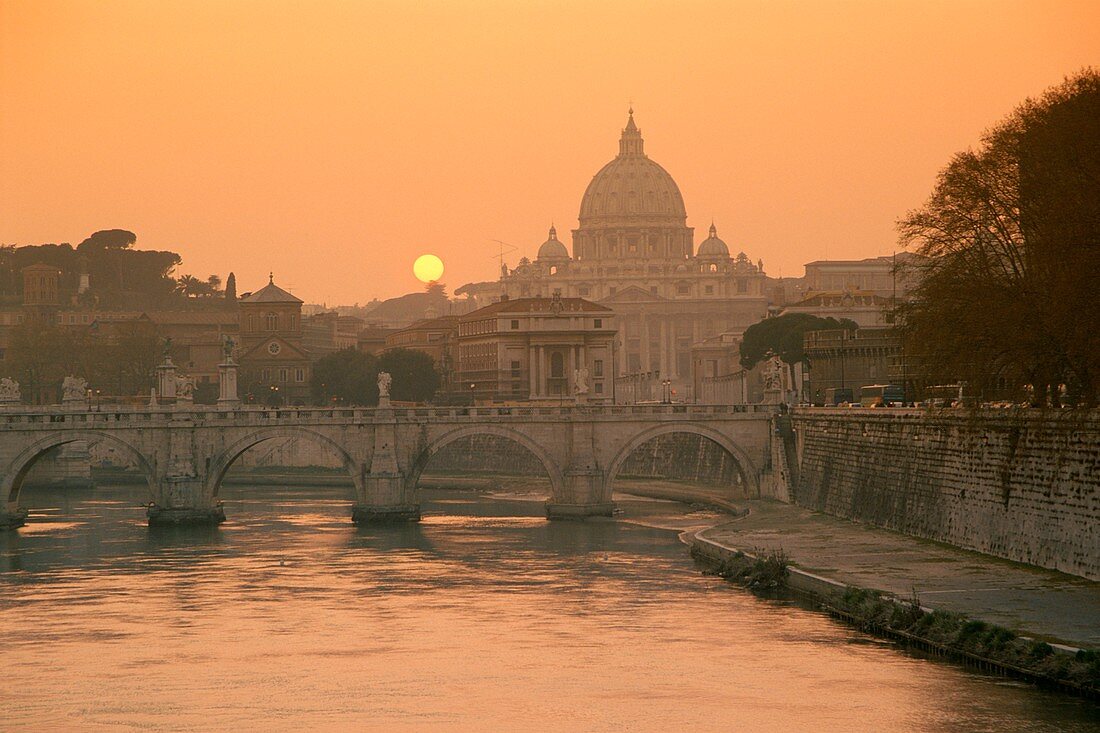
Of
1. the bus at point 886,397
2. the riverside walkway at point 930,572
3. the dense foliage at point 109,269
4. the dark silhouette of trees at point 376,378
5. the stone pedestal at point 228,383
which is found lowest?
the riverside walkway at point 930,572

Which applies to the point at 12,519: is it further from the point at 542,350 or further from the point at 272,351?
the point at 272,351

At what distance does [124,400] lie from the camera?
107 m

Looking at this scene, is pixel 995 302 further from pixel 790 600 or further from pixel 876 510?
pixel 876 510

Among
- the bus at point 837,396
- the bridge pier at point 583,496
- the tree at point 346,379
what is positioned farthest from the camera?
the tree at point 346,379

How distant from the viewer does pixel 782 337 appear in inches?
4464

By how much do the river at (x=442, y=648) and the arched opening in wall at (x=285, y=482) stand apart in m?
8.01

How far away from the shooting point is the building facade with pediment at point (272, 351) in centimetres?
13438

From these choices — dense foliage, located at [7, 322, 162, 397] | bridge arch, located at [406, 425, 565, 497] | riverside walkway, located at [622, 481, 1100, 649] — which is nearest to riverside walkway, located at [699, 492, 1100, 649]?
riverside walkway, located at [622, 481, 1100, 649]

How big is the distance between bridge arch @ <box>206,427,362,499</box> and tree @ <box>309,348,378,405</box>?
4688cm

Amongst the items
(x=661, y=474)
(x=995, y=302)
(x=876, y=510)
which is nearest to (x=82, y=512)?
(x=661, y=474)

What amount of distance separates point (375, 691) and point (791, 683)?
307 inches

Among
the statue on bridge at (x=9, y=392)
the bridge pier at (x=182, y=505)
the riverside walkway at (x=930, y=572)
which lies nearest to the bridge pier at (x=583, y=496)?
the riverside walkway at (x=930, y=572)

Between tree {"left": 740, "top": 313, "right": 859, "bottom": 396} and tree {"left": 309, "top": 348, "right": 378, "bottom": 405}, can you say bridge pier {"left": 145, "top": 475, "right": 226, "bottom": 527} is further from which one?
tree {"left": 309, "top": 348, "right": 378, "bottom": 405}

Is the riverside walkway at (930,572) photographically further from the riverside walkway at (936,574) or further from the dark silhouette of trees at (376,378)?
the dark silhouette of trees at (376,378)
